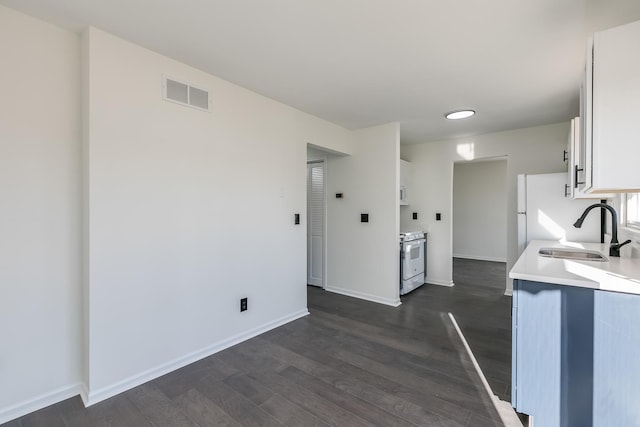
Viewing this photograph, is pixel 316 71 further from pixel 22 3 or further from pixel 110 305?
pixel 110 305

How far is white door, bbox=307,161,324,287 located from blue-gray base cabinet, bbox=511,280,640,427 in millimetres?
3282

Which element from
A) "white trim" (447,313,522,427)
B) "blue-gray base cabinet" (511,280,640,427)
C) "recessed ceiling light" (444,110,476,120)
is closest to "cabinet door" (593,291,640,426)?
"blue-gray base cabinet" (511,280,640,427)

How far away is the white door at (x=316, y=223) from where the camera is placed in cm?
473

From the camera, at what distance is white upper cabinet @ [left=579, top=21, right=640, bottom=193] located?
140cm

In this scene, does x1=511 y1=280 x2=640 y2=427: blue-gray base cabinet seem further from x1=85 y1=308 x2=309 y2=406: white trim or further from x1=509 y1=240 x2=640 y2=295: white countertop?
x1=85 y1=308 x2=309 y2=406: white trim

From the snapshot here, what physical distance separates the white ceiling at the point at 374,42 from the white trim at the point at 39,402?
237cm

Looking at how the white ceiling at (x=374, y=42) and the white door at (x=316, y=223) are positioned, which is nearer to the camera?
the white ceiling at (x=374, y=42)

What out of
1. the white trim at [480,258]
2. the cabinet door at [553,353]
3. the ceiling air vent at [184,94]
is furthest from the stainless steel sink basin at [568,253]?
the white trim at [480,258]

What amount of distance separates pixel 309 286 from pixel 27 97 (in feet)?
12.9

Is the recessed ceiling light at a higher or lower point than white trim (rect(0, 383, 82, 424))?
higher

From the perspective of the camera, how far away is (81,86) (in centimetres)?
205

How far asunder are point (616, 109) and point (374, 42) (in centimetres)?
139

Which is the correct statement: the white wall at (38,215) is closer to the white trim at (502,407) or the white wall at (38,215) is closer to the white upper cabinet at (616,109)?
the white trim at (502,407)

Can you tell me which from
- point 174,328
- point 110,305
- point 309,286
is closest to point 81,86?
point 110,305
